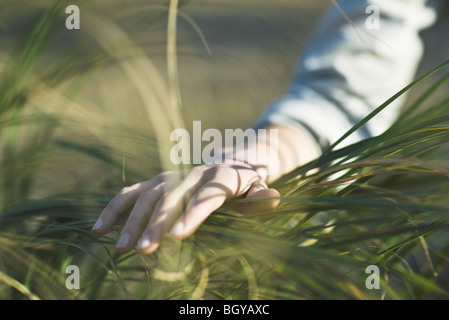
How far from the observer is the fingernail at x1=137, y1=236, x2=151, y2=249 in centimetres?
32

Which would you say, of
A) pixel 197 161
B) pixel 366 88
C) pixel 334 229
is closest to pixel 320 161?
pixel 334 229

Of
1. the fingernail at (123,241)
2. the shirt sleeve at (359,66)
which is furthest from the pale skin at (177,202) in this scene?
the shirt sleeve at (359,66)

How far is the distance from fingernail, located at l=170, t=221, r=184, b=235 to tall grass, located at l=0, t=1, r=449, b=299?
0.03 meters

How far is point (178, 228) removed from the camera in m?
0.32

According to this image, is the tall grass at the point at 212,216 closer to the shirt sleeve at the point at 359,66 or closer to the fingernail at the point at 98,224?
the fingernail at the point at 98,224

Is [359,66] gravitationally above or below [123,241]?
above

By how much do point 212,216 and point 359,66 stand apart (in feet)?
1.53

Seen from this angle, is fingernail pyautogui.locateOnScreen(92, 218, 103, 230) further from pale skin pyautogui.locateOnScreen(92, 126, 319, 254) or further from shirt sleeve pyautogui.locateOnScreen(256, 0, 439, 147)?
shirt sleeve pyautogui.locateOnScreen(256, 0, 439, 147)

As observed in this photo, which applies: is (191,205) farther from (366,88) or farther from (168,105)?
(366,88)

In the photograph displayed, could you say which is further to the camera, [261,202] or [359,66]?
[359,66]

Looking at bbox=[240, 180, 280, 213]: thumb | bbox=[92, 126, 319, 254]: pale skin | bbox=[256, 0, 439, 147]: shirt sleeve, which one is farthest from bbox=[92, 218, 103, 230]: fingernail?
bbox=[256, 0, 439, 147]: shirt sleeve

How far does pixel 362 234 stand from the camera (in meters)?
0.34

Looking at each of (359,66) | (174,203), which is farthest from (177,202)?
(359,66)

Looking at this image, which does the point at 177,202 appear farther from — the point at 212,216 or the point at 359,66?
the point at 359,66
